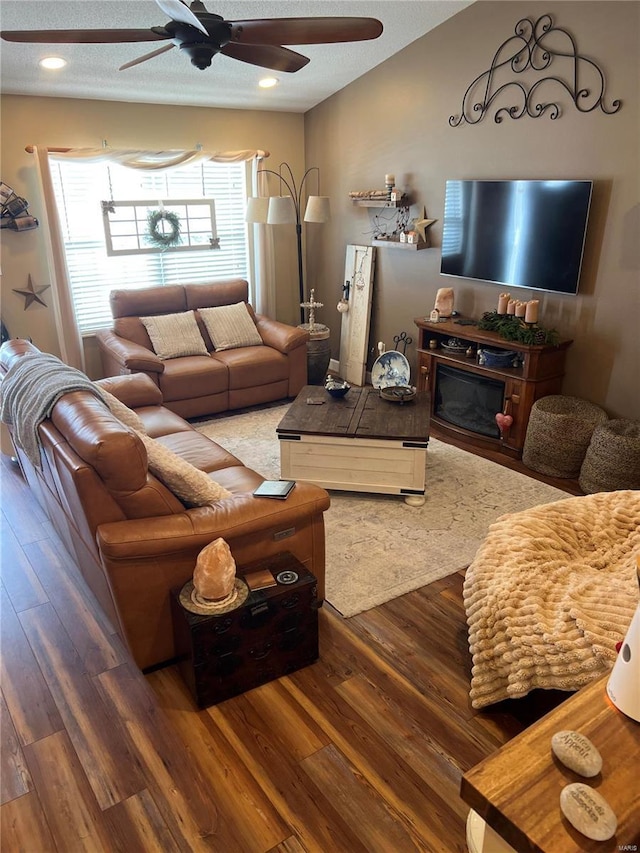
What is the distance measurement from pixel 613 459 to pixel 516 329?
3.44ft

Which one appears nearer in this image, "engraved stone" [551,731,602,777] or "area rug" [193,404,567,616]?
"engraved stone" [551,731,602,777]

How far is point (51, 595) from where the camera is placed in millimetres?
2756

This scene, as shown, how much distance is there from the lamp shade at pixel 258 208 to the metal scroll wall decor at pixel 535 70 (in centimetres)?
191

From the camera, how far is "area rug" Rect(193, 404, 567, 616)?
2.82 m

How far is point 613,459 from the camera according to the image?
11.2 feet

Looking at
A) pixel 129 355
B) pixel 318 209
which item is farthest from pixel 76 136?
pixel 318 209

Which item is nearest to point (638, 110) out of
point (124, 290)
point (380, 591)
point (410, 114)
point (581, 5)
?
point (581, 5)

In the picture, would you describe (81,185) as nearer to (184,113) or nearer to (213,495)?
(184,113)

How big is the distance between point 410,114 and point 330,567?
3723mm

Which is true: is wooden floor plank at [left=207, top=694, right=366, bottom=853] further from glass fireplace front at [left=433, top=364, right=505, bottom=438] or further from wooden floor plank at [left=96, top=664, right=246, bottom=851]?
glass fireplace front at [left=433, top=364, right=505, bottom=438]

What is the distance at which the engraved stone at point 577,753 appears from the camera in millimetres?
1024

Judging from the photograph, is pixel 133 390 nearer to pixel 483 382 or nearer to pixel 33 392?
pixel 33 392

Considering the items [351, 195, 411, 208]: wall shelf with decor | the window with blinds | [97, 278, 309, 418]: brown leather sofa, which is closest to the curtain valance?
the window with blinds

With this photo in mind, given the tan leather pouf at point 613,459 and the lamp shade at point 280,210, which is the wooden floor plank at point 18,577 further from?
the lamp shade at point 280,210
